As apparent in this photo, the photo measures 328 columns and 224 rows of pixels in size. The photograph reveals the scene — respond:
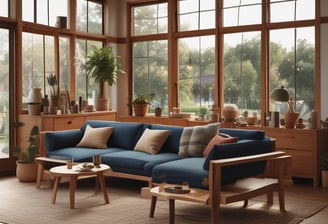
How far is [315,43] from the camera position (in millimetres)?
7148

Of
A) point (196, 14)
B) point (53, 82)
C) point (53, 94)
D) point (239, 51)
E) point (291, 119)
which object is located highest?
point (196, 14)

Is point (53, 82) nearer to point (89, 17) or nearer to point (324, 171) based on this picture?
point (89, 17)

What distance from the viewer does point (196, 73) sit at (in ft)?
27.9

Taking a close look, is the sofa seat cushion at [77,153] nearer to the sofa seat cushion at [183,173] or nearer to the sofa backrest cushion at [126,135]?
the sofa backrest cushion at [126,135]

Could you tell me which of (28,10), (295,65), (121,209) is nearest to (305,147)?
(295,65)

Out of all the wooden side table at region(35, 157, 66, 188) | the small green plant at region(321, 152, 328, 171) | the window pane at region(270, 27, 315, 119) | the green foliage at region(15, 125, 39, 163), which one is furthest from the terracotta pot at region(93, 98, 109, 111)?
the small green plant at region(321, 152, 328, 171)

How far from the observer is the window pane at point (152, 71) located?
8.88 metres

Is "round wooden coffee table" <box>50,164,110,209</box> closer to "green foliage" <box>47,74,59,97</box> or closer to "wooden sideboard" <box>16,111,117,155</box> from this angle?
"wooden sideboard" <box>16,111,117,155</box>

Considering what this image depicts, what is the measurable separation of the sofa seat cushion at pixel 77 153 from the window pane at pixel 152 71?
2408 millimetres

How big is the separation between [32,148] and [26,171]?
1.12 feet

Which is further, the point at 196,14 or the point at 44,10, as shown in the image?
the point at 196,14

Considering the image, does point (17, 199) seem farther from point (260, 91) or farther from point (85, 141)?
point (260, 91)

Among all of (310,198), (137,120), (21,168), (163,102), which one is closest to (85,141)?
(21,168)

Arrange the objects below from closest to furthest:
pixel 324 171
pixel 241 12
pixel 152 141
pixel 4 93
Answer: pixel 152 141
pixel 324 171
pixel 4 93
pixel 241 12
